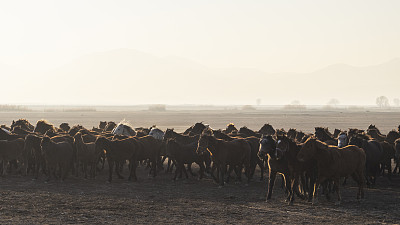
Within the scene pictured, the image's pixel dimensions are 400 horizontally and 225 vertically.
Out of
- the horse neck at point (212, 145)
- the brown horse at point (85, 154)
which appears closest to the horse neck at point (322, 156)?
the horse neck at point (212, 145)

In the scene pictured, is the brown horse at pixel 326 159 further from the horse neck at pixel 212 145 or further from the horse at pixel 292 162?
the horse neck at pixel 212 145

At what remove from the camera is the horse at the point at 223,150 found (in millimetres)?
16406

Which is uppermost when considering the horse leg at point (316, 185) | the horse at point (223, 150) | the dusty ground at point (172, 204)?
the horse at point (223, 150)

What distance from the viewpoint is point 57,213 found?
1234 cm

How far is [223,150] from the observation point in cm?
1677

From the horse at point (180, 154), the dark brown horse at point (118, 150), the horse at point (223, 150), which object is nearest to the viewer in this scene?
the horse at point (223, 150)

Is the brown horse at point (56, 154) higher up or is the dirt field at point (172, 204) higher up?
the brown horse at point (56, 154)

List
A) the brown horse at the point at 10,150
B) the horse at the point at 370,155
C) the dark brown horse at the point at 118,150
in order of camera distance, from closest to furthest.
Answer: the horse at the point at 370,155, the dark brown horse at the point at 118,150, the brown horse at the point at 10,150

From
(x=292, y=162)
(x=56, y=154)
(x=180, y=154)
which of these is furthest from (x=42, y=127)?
(x=292, y=162)

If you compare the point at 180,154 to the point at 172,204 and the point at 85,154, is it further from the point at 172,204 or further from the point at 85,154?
the point at 172,204

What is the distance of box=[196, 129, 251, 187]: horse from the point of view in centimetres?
1641

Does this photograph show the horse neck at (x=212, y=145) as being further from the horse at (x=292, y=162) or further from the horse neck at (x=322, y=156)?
Answer: the horse neck at (x=322, y=156)

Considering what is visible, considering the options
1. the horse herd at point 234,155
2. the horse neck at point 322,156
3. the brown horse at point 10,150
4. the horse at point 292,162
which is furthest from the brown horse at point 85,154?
the horse neck at point 322,156

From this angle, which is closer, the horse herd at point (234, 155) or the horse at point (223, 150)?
the horse herd at point (234, 155)
